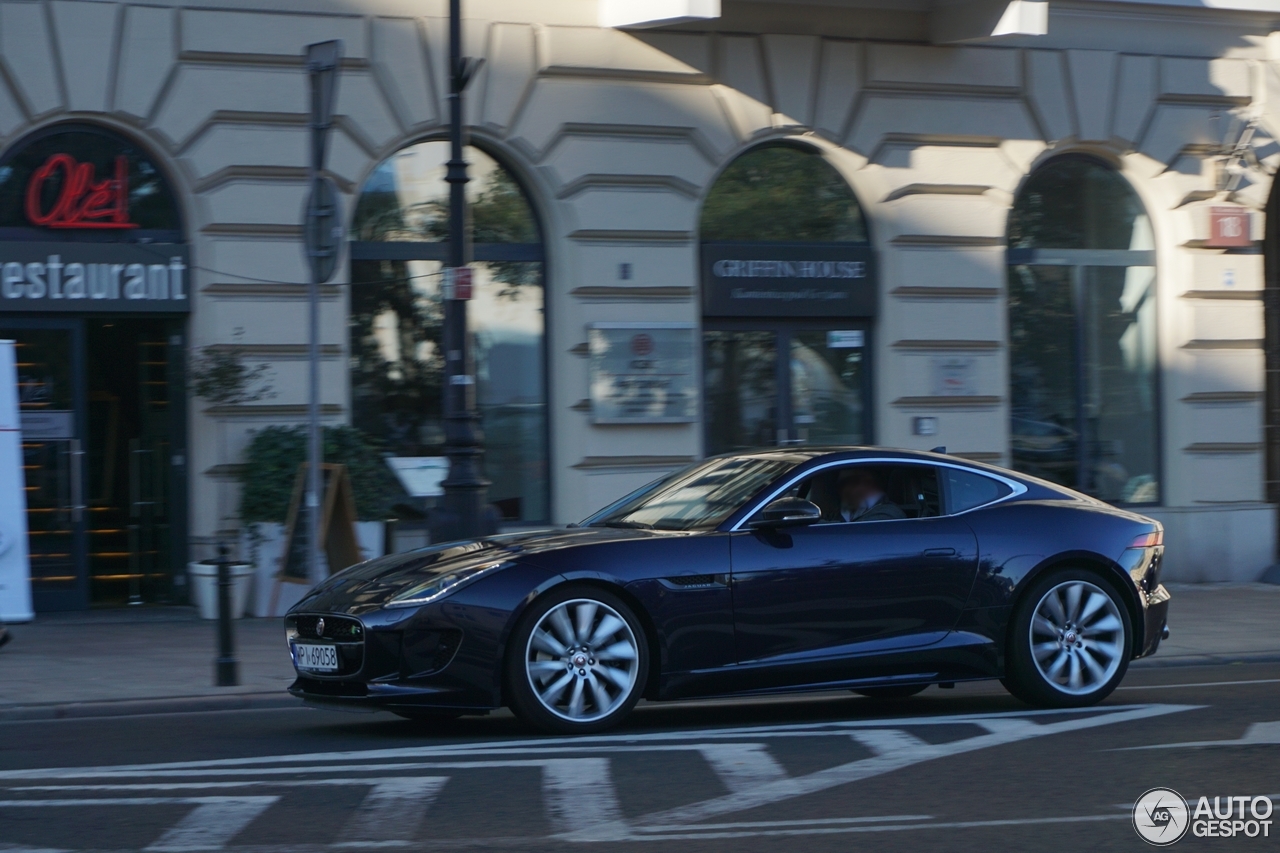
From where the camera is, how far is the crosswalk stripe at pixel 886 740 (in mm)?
7395

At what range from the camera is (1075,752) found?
7.27 m

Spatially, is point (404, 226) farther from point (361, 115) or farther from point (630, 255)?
point (630, 255)

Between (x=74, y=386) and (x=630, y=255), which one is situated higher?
(x=630, y=255)

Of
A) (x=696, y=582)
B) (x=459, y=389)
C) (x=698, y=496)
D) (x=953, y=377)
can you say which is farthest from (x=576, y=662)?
(x=953, y=377)

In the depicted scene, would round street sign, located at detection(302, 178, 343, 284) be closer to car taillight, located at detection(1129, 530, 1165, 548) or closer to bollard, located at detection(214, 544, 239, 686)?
bollard, located at detection(214, 544, 239, 686)

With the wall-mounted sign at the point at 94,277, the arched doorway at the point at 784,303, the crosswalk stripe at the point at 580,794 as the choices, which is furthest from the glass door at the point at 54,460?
the crosswalk stripe at the point at 580,794

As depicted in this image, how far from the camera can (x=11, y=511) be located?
12.0m

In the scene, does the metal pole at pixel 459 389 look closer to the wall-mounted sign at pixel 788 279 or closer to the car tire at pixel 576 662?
the car tire at pixel 576 662

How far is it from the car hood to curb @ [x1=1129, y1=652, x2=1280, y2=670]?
192 inches

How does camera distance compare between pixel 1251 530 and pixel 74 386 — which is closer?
pixel 74 386

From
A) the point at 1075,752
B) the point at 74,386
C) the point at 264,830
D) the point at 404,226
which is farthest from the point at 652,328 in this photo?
the point at 264,830

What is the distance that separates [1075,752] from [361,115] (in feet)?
Answer: 31.7

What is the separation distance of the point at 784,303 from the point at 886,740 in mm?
9163

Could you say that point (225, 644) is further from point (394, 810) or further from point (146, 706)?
point (394, 810)
